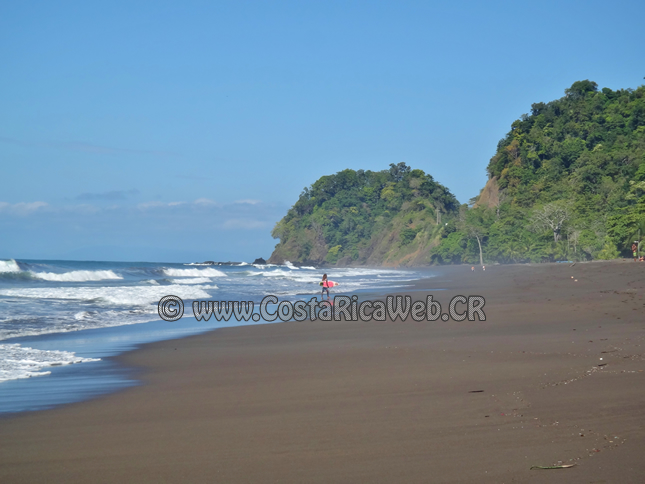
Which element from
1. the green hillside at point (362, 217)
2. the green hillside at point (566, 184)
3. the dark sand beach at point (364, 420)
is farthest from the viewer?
the green hillside at point (362, 217)

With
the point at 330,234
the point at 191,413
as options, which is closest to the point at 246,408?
the point at 191,413

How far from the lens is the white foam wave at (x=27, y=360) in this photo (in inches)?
246

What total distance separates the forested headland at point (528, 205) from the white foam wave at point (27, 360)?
3365cm

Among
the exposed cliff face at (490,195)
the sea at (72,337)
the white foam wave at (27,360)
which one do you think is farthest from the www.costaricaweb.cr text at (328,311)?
the exposed cliff face at (490,195)

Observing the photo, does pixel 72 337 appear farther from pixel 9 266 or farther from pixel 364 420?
pixel 9 266

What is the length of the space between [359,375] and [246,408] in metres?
1.63

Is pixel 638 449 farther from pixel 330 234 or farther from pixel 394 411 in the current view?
pixel 330 234

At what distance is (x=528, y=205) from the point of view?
6838 cm

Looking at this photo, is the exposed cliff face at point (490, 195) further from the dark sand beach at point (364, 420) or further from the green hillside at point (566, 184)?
the dark sand beach at point (364, 420)

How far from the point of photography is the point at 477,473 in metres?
2.86

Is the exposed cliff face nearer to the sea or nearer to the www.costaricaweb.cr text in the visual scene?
the www.costaricaweb.cr text

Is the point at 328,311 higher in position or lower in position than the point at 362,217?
lower

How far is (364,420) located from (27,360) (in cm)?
539

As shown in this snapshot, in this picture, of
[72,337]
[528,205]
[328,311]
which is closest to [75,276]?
[328,311]
